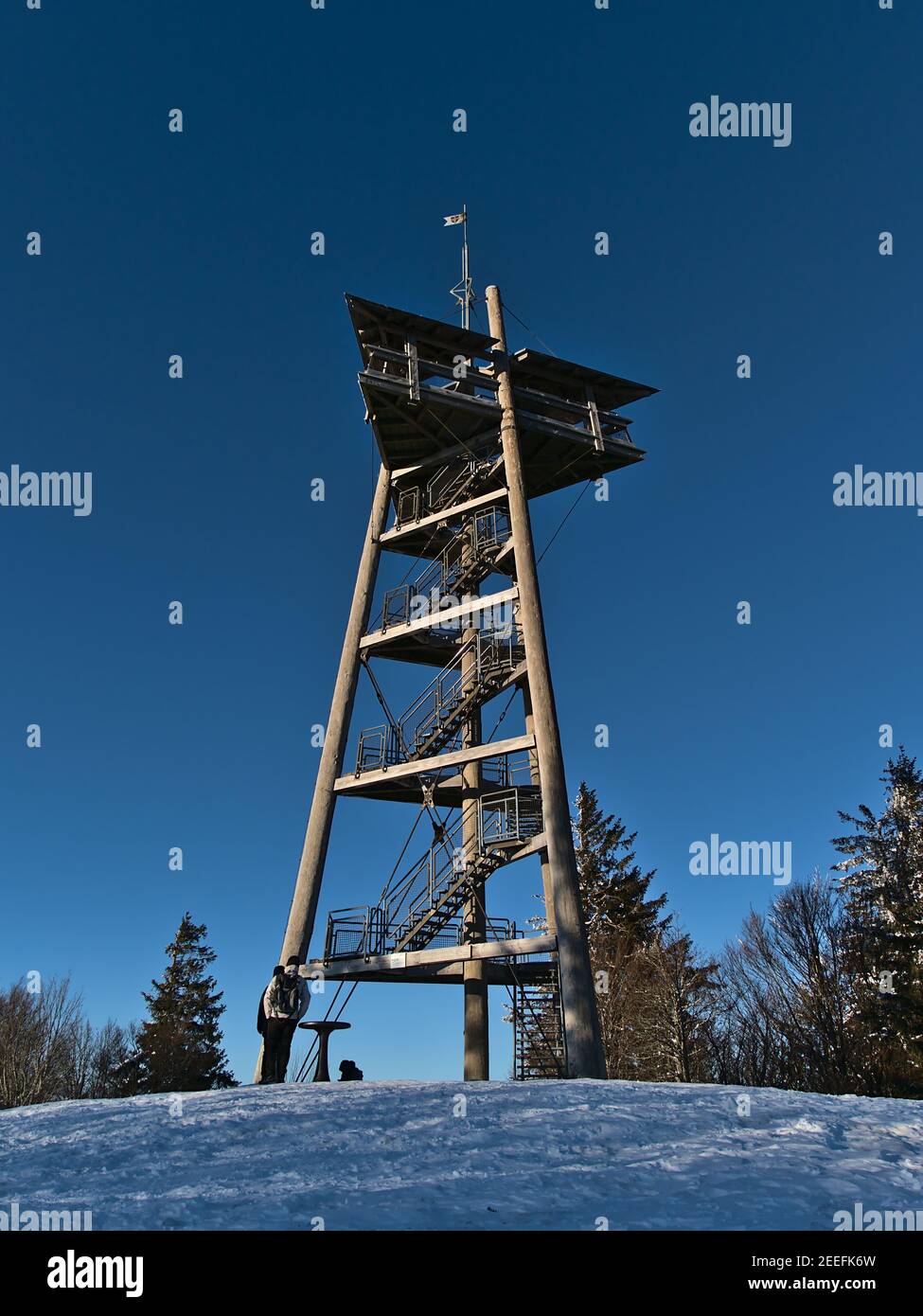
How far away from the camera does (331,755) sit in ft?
74.0

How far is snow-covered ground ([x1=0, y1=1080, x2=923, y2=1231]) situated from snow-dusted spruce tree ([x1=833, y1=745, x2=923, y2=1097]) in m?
21.6

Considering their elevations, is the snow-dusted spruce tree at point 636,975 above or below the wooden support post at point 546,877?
below

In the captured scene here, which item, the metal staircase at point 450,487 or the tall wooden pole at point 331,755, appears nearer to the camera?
the tall wooden pole at point 331,755

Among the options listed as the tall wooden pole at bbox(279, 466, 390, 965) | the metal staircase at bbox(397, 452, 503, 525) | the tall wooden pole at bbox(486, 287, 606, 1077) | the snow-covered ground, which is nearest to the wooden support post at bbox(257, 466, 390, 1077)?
the tall wooden pole at bbox(279, 466, 390, 965)

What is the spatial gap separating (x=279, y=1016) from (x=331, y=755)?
8421 millimetres

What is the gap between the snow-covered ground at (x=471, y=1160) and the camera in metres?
6.47

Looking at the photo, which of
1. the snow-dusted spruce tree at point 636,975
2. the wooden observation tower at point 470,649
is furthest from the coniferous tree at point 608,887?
the wooden observation tower at point 470,649

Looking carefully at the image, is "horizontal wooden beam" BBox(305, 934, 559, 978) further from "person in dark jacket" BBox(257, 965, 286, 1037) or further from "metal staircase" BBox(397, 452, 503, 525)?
"metal staircase" BBox(397, 452, 503, 525)

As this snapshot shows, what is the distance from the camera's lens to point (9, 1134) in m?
9.58

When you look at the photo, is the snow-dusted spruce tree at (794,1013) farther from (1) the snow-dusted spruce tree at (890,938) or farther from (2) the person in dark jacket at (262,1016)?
(2) the person in dark jacket at (262,1016)

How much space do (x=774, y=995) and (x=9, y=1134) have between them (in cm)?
3468

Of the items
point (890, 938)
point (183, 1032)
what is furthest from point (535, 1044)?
point (183, 1032)
